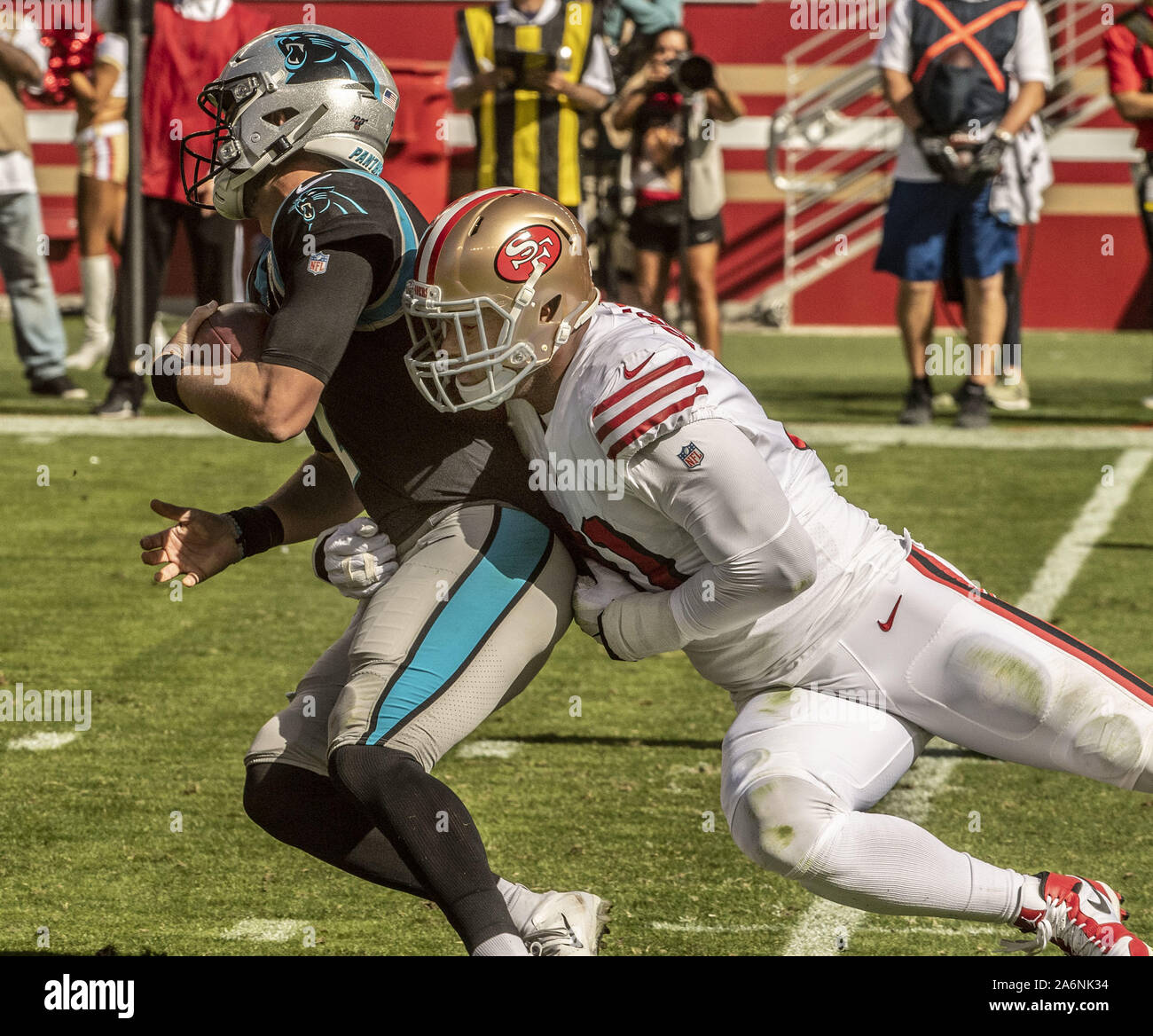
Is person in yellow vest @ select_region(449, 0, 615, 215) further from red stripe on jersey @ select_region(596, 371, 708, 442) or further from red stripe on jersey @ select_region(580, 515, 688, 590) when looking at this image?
red stripe on jersey @ select_region(596, 371, 708, 442)

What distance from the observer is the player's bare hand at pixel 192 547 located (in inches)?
130

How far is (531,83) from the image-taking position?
9.31 metres

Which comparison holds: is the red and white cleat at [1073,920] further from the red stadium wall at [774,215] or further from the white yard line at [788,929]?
the red stadium wall at [774,215]

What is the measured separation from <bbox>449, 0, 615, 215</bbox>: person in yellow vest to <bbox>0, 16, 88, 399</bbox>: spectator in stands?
2.13 meters

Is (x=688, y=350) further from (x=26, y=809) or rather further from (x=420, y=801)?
(x=26, y=809)

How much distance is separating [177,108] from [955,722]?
666 cm

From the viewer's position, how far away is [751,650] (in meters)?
3.04

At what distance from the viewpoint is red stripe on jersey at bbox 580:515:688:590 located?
A: 3014 millimetres

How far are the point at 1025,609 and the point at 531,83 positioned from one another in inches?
180

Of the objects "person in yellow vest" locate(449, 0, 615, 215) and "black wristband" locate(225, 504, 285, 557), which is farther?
"person in yellow vest" locate(449, 0, 615, 215)

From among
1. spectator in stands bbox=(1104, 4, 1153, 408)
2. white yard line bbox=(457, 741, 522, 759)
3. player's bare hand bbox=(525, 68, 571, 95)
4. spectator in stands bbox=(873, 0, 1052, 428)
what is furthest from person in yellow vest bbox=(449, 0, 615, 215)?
white yard line bbox=(457, 741, 522, 759)

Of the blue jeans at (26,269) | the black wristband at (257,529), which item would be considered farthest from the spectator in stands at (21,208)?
the black wristband at (257,529)

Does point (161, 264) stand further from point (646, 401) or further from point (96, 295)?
point (646, 401)

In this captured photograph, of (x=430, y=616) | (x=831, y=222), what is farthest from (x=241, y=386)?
(x=831, y=222)
